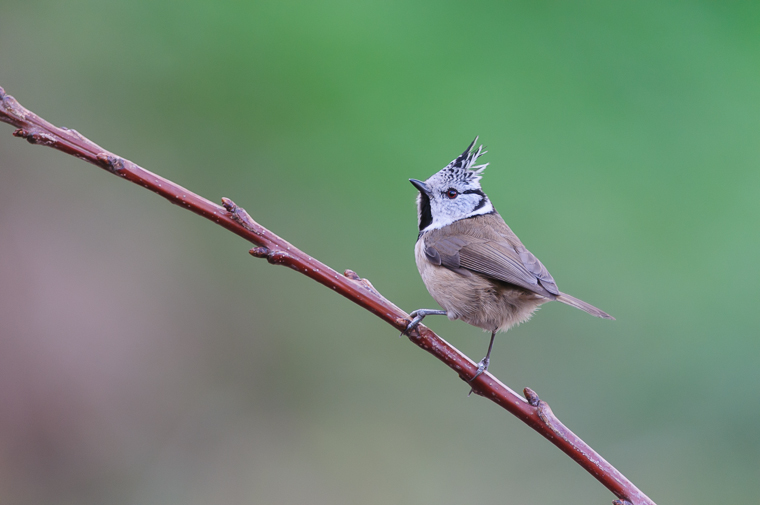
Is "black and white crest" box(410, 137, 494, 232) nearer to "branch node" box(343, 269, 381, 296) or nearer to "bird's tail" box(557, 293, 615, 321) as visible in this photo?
"bird's tail" box(557, 293, 615, 321)

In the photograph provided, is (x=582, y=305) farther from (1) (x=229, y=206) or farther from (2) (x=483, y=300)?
(1) (x=229, y=206)

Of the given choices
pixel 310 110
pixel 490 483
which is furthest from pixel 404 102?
pixel 490 483

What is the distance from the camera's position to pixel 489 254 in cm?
284

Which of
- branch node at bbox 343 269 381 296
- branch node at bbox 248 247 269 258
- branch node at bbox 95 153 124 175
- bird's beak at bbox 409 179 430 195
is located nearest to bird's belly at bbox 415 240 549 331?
bird's beak at bbox 409 179 430 195

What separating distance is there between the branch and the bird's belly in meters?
0.54

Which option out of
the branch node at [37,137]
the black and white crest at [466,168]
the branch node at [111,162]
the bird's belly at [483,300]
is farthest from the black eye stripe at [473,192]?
the branch node at [37,137]

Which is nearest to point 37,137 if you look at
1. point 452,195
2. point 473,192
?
point 452,195

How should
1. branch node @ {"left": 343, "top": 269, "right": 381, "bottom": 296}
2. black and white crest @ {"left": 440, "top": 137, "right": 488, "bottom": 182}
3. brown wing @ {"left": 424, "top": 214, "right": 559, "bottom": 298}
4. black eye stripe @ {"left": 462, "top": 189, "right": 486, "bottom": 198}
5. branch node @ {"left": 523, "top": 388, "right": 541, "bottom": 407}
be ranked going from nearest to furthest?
branch node @ {"left": 523, "top": 388, "right": 541, "bottom": 407} < branch node @ {"left": 343, "top": 269, "right": 381, "bottom": 296} < brown wing @ {"left": 424, "top": 214, "right": 559, "bottom": 298} < black and white crest @ {"left": 440, "top": 137, "right": 488, "bottom": 182} < black eye stripe @ {"left": 462, "top": 189, "right": 486, "bottom": 198}

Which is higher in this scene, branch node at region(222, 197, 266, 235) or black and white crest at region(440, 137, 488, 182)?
black and white crest at region(440, 137, 488, 182)

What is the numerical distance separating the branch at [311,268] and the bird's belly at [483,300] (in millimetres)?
538

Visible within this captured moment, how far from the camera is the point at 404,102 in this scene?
4527mm

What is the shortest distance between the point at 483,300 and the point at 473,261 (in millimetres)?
221

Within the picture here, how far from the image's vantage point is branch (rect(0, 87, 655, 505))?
1754 mm

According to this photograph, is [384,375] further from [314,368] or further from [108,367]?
[108,367]
